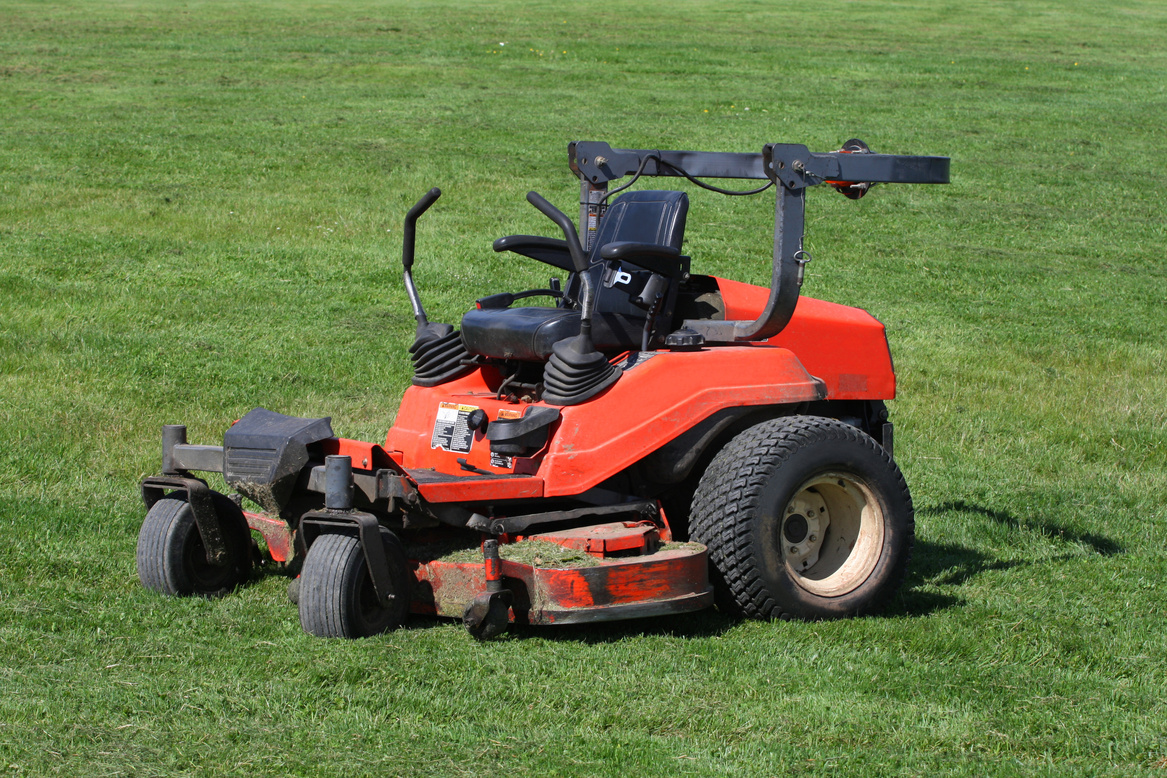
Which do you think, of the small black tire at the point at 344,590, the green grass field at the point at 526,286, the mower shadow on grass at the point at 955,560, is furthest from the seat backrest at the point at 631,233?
the mower shadow on grass at the point at 955,560

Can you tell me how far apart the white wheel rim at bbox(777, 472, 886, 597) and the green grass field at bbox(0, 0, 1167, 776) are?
0.40 m

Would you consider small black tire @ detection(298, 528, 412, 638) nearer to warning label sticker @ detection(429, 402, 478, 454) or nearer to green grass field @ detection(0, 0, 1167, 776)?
green grass field @ detection(0, 0, 1167, 776)

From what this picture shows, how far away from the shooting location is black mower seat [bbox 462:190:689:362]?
592cm

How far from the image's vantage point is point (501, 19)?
33094 millimetres

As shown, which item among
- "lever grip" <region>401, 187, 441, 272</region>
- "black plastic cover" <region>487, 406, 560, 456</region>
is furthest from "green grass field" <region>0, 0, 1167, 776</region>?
"lever grip" <region>401, 187, 441, 272</region>

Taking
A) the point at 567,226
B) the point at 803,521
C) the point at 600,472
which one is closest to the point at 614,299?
the point at 567,226

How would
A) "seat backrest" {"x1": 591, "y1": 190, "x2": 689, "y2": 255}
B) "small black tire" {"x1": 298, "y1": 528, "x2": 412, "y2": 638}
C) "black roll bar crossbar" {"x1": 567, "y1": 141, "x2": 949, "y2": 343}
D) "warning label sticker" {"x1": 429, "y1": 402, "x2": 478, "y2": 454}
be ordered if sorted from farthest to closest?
"seat backrest" {"x1": 591, "y1": 190, "x2": 689, "y2": 255} → "warning label sticker" {"x1": 429, "y1": 402, "x2": 478, "y2": 454} → "black roll bar crossbar" {"x1": 567, "y1": 141, "x2": 949, "y2": 343} → "small black tire" {"x1": 298, "y1": 528, "x2": 412, "y2": 638}

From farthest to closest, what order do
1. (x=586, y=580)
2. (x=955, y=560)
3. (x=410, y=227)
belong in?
1. (x=955, y=560)
2. (x=410, y=227)
3. (x=586, y=580)

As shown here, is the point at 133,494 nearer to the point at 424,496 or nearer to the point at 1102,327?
the point at 424,496

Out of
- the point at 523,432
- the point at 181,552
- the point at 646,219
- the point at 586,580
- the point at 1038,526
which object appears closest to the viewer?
the point at 586,580

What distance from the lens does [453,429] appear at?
6195mm

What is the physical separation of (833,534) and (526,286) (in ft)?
25.2

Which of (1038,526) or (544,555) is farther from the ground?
(544,555)

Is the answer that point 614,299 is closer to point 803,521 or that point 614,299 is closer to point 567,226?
point 567,226
